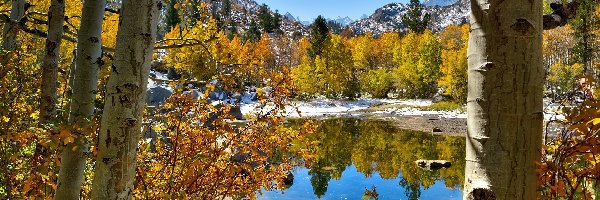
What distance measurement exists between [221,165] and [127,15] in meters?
4.14

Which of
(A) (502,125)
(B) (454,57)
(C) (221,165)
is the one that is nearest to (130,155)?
(A) (502,125)

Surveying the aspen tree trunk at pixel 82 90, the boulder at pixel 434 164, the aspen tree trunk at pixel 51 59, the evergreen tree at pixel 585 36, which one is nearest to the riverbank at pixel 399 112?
the evergreen tree at pixel 585 36

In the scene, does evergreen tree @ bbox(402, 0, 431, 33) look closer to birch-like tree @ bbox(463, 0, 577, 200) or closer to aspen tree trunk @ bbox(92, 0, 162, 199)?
aspen tree trunk @ bbox(92, 0, 162, 199)

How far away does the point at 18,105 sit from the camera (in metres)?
5.07

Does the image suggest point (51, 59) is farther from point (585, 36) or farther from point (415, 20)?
point (415, 20)

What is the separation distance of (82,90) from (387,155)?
2044 centimetres

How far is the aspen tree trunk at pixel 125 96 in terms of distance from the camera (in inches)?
77.8

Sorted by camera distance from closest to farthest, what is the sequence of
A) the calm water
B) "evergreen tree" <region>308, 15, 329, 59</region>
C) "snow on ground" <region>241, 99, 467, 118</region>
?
the calm water, "snow on ground" <region>241, 99, 467, 118</region>, "evergreen tree" <region>308, 15, 329, 59</region>

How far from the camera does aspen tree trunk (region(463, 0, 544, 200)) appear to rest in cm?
132

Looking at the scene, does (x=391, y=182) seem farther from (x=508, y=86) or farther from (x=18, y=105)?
(x=508, y=86)

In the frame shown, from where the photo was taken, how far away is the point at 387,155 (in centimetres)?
2236

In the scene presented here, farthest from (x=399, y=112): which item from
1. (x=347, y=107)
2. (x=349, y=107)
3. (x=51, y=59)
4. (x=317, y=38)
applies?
(x=51, y=59)

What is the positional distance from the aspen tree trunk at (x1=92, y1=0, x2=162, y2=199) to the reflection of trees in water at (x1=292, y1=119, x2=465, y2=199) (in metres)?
11.0

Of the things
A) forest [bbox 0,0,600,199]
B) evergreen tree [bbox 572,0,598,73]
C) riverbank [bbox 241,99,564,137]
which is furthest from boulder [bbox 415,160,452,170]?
evergreen tree [bbox 572,0,598,73]
